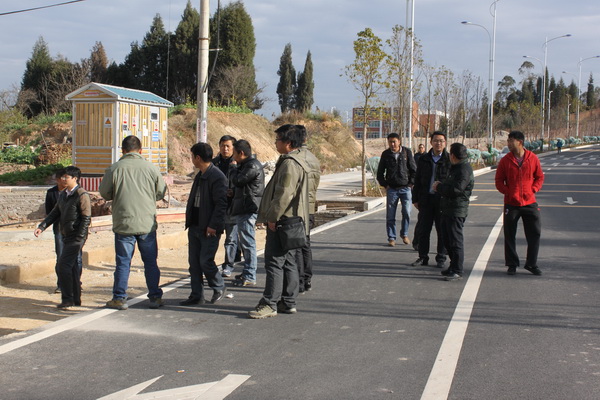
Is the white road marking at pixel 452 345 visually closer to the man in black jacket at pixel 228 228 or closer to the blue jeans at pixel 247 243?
the blue jeans at pixel 247 243

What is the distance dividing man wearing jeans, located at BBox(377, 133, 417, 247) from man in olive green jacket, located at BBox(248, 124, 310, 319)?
175 inches

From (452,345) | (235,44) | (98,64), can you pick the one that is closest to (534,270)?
(452,345)

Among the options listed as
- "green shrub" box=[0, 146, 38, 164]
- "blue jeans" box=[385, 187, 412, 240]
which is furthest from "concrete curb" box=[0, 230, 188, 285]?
"green shrub" box=[0, 146, 38, 164]

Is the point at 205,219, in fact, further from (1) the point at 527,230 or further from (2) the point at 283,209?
(1) the point at 527,230

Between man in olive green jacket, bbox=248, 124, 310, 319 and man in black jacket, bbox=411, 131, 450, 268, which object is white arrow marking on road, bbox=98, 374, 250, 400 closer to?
man in olive green jacket, bbox=248, 124, 310, 319

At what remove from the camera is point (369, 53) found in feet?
70.0

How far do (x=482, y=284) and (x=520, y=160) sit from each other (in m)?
1.77

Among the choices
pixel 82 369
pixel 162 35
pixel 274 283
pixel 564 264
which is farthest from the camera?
pixel 162 35

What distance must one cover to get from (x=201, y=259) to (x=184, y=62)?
37.4 metres

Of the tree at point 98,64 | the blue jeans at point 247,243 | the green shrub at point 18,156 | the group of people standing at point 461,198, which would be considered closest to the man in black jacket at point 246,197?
the blue jeans at point 247,243

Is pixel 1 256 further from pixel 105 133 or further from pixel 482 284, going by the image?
pixel 105 133

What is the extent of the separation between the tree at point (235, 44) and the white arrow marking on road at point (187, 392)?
1473 inches

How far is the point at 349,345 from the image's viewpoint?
18.9ft

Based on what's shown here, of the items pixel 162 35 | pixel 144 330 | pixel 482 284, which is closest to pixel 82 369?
pixel 144 330
